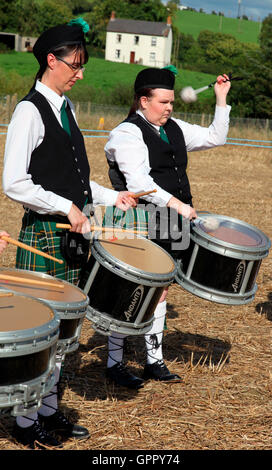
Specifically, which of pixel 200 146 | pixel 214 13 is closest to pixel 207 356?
pixel 200 146

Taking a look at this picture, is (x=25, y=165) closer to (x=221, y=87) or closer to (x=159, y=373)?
(x=221, y=87)

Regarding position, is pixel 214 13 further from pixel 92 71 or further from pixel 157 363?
pixel 157 363

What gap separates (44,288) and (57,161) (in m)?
0.64

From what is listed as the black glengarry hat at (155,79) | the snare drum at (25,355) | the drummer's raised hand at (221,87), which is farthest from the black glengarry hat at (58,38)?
the snare drum at (25,355)

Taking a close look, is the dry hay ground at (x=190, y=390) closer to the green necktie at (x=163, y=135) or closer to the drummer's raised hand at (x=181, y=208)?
the drummer's raised hand at (x=181, y=208)

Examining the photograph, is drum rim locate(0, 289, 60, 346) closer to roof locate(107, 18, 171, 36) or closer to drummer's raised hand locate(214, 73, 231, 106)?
Answer: drummer's raised hand locate(214, 73, 231, 106)


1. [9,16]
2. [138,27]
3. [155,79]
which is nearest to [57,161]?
[155,79]

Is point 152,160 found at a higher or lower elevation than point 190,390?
higher

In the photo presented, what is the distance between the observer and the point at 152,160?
3.79m

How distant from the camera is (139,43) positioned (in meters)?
77.2

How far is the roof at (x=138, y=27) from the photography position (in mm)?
75938

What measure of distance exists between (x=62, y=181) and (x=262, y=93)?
105 ft

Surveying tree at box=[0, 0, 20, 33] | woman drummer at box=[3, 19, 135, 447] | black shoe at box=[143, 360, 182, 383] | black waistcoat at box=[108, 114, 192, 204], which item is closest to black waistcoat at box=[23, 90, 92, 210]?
woman drummer at box=[3, 19, 135, 447]

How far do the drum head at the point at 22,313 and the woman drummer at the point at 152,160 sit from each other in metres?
1.28
